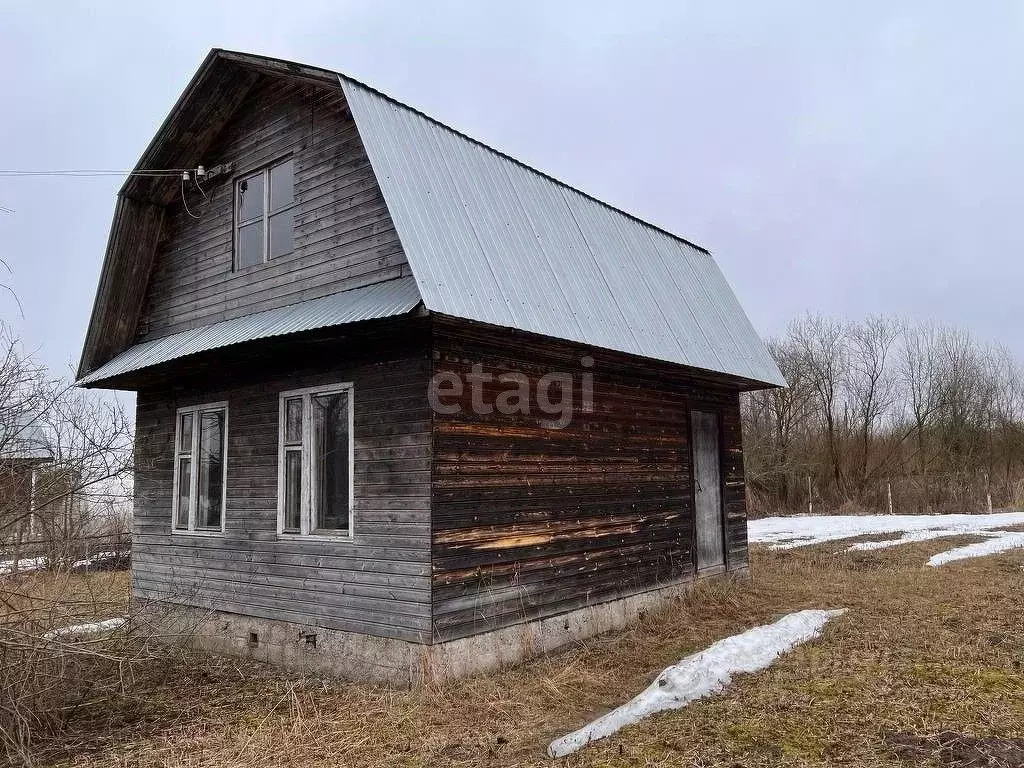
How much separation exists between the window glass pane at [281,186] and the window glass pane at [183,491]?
11.2 feet

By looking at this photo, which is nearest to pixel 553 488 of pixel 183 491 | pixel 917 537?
pixel 183 491

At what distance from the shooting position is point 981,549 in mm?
14977

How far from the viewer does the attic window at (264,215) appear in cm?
893

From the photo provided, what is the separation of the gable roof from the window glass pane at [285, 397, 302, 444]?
2.51 meters

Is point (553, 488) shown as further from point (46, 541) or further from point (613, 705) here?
point (46, 541)

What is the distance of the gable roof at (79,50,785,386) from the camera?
7.34 metres

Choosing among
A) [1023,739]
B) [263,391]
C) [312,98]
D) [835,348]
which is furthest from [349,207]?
[835,348]

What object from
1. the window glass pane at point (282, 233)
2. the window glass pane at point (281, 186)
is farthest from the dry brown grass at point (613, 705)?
the window glass pane at point (281, 186)

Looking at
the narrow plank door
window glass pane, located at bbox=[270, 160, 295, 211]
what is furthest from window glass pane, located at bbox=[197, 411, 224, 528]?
the narrow plank door

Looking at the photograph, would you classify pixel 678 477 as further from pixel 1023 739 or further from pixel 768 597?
pixel 1023 739

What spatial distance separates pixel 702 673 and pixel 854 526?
57.5 ft

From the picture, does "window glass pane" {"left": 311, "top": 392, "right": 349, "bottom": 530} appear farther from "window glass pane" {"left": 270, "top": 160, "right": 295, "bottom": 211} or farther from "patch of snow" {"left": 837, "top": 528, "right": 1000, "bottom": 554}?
"patch of snow" {"left": 837, "top": 528, "right": 1000, "bottom": 554}

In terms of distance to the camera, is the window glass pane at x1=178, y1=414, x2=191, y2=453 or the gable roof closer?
the gable roof

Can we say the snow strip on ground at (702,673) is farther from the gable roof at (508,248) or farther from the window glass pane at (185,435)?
the window glass pane at (185,435)
